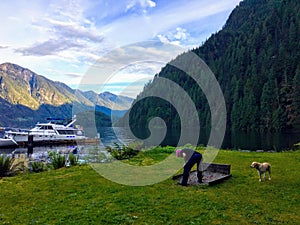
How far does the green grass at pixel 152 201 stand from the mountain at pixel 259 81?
5610cm

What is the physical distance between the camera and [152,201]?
1004cm

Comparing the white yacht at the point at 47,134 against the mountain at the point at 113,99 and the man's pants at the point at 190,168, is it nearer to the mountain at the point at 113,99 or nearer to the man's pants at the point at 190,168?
the mountain at the point at 113,99

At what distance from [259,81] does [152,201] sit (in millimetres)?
115316

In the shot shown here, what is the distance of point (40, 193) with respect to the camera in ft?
39.2

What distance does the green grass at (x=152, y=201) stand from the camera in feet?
27.4

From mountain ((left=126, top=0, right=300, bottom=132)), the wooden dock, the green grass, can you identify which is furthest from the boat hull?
the green grass

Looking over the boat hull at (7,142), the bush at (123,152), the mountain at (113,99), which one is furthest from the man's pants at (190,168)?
the boat hull at (7,142)

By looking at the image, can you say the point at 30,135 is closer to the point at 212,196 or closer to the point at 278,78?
the point at 212,196

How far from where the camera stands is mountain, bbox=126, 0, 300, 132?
95.8 metres

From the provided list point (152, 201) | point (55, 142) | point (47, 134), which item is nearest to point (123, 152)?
point (152, 201)

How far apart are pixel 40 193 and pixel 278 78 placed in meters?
112

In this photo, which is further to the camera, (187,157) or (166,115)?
(166,115)

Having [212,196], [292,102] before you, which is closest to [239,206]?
[212,196]

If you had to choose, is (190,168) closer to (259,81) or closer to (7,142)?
(7,142)
